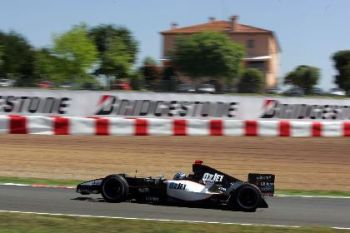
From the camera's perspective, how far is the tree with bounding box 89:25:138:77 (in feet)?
241

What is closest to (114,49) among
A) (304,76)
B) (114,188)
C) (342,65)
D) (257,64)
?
(304,76)

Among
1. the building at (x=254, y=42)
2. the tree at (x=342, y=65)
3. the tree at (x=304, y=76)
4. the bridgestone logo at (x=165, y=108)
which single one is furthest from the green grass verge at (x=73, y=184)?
the building at (x=254, y=42)

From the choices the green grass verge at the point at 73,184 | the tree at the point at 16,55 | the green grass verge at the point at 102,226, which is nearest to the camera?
the green grass verge at the point at 102,226

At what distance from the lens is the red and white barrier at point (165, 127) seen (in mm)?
16547

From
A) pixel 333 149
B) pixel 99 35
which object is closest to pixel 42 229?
pixel 333 149

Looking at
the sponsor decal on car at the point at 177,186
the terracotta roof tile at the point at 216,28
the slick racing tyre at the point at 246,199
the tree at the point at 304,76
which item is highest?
the terracotta roof tile at the point at 216,28

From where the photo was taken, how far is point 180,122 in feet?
56.4

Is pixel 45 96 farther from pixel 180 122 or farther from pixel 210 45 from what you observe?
pixel 210 45

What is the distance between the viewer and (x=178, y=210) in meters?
7.98

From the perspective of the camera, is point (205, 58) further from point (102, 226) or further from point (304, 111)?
point (102, 226)

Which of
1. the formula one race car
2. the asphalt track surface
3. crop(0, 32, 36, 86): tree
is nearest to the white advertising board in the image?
the asphalt track surface

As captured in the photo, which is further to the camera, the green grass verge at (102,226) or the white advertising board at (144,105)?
the white advertising board at (144,105)

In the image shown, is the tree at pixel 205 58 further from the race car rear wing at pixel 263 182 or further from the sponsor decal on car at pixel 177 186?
the sponsor decal on car at pixel 177 186

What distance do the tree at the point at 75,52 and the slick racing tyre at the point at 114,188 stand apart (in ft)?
186
